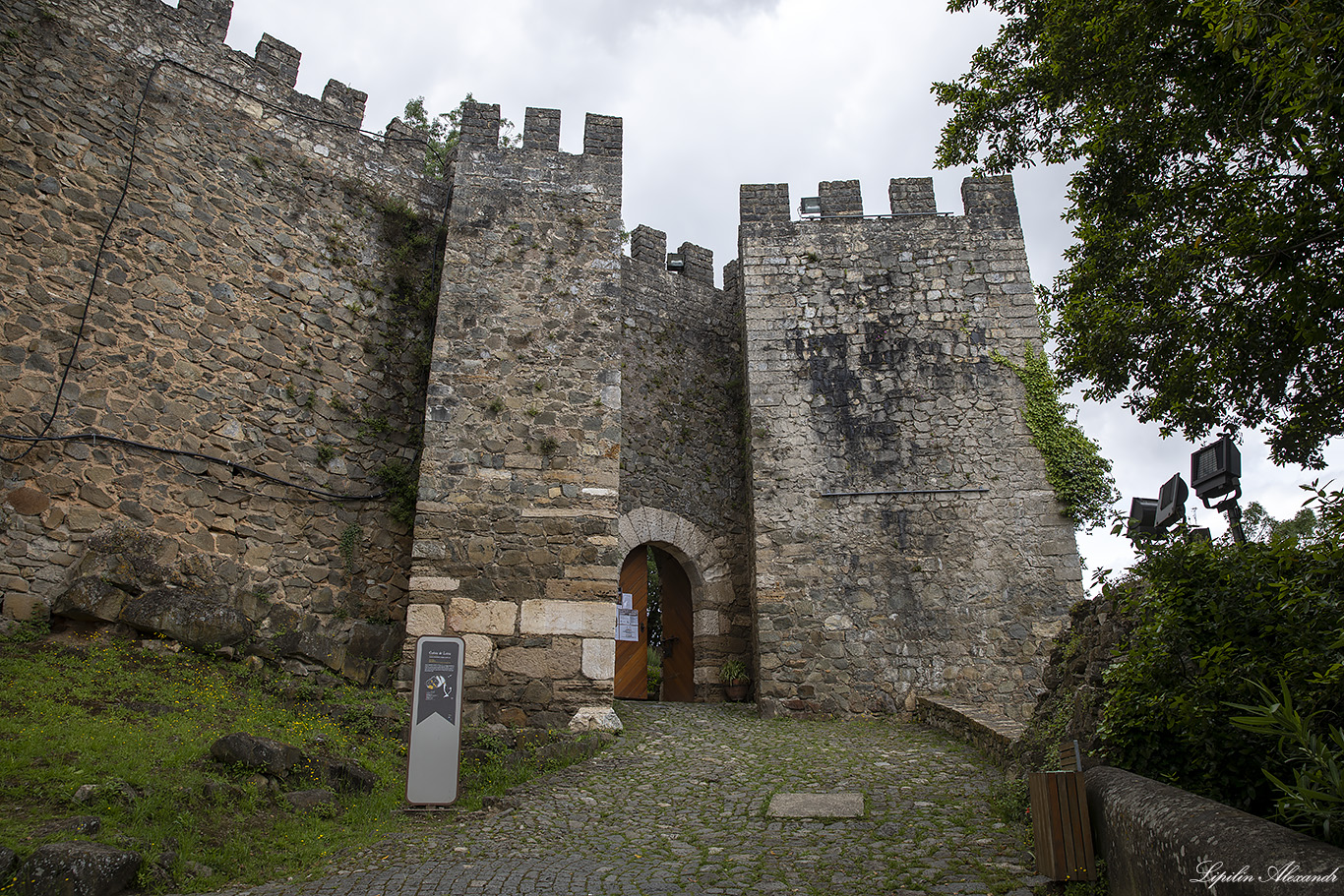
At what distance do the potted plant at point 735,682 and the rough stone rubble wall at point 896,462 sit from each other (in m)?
0.77

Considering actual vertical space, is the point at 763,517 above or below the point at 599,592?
above

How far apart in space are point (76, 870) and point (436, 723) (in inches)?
76.9

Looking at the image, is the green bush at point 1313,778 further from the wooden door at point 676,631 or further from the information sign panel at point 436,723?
the wooden door at point 676,631

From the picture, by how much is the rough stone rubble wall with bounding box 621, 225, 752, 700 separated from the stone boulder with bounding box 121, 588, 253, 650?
4261mm

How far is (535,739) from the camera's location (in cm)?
605

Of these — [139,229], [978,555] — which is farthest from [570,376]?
[978,555]

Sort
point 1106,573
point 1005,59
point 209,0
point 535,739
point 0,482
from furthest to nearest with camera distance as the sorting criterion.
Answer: point 209,0 → point 535,739 → point 0,482 → point 1005,59 → point 1106,573

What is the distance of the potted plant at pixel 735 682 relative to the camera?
8.99m

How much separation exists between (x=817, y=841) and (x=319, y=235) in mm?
6942

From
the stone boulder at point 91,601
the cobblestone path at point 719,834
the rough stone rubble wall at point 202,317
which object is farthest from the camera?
the rough stone rubble wall at point 202,317

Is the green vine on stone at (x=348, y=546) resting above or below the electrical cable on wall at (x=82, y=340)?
below

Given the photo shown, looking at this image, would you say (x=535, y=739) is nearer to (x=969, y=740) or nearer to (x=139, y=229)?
(x=969, y=740)

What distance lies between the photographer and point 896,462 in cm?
902

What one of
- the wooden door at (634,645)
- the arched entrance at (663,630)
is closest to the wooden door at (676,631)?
the arched entrance at (663,630)
